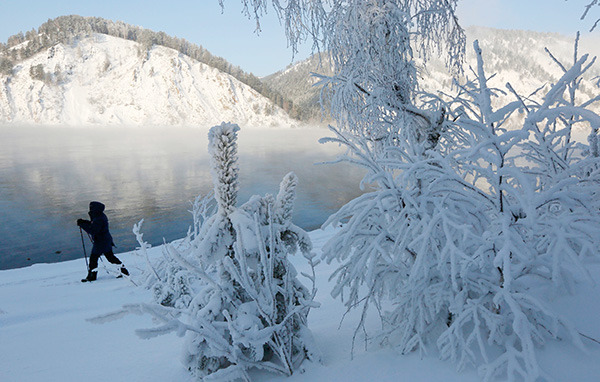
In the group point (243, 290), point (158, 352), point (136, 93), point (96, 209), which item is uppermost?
point (136, 93)

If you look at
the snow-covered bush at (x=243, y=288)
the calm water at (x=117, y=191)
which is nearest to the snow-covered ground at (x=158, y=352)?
the snow-covered bush at (x=243, y=288)

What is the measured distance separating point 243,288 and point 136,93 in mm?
106735

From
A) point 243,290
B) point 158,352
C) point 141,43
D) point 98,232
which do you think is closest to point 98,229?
point 98,232

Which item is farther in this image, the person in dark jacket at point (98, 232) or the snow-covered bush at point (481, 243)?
the person in dark jacket at point (98, 232)

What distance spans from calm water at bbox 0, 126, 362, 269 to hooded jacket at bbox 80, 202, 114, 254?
2109 millimetres

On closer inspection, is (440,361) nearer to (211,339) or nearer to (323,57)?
(211,339)

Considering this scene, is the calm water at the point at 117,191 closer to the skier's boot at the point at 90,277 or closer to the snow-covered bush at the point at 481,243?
the snow-covered bush at the point at 481,243

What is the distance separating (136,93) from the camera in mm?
93688

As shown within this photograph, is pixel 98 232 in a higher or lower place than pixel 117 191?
higher

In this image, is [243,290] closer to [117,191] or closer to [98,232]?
[98,232]

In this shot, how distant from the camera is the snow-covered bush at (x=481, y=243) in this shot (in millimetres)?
1710

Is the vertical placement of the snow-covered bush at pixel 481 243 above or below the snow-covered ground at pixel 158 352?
above

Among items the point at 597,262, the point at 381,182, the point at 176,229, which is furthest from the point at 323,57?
the point at 176,229

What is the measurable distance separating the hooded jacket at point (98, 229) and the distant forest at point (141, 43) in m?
93.9
